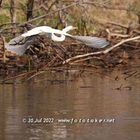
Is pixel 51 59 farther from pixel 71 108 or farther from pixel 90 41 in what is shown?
pixel 71 108

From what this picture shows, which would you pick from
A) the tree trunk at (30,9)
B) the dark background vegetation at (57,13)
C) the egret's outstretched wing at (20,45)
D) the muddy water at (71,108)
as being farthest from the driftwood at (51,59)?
the tree trunk at (30,9)

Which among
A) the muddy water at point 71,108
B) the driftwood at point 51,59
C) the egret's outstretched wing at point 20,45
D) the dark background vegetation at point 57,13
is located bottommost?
the muddy water at point 71,108

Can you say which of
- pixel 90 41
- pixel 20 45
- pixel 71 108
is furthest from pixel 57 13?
pixel 71 108

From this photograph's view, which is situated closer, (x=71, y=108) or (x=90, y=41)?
(x=71, y=108)

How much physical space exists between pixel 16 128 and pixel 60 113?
114 cm

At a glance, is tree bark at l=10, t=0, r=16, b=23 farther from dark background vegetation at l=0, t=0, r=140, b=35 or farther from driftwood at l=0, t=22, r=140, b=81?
driftwood at l=0, t=22, r=140, b=81

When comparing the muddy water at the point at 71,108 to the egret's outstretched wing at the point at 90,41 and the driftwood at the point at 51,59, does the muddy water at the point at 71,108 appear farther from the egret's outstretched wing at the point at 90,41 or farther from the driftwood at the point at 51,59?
the egret's outstretched wing at the point at 90,41

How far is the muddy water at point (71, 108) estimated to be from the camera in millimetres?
7066

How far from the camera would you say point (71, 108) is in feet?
29.0

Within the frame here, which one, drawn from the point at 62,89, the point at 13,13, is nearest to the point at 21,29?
the point at 13,13

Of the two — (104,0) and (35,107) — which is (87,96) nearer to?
(35,107)

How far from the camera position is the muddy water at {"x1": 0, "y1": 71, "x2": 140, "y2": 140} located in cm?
707

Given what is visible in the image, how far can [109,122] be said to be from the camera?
7.69 metres

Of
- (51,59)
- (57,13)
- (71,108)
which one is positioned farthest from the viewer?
(57,13)
